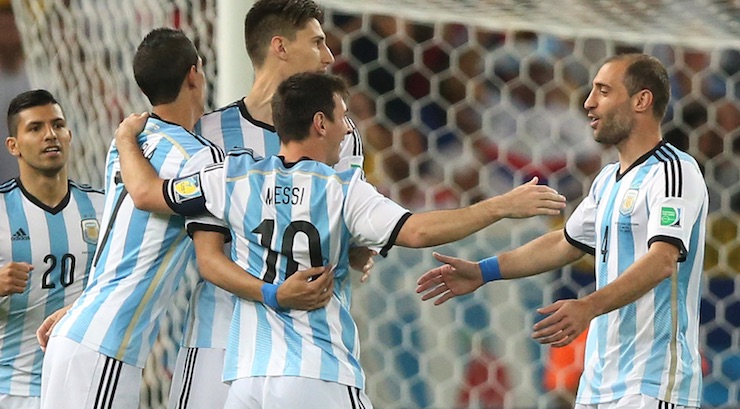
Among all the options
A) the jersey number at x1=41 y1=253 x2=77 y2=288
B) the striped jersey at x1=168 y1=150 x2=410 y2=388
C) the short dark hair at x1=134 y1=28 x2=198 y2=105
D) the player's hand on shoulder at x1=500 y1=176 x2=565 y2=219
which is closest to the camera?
the player's hand on shoulder at x1=500 y1=176 x2=565 y2=219

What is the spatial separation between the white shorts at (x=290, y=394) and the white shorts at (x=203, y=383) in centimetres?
32

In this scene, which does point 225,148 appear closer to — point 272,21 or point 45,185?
point 272,21

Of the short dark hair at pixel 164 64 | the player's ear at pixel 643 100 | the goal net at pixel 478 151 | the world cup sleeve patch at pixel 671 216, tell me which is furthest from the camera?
the goal net at pixel 478 151

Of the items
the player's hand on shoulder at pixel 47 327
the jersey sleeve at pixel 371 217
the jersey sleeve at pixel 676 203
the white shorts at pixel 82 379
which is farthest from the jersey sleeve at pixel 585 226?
the player's hand on shoulder at pixel 47 327

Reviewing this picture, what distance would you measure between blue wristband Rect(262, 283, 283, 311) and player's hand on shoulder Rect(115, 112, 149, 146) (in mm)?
514

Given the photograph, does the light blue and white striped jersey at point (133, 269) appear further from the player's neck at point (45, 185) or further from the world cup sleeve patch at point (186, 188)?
the player's neck at point (45, 185)

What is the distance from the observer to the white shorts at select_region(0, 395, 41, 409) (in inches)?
135

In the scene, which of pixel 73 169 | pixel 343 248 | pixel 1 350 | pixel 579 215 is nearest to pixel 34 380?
pixel 1 350

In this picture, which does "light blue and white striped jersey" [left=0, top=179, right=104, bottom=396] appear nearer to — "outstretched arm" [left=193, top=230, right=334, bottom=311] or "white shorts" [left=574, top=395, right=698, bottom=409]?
"outstretched arm" [left=193, top=230, right=334, bottom=311]

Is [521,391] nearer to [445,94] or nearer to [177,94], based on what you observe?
[445,94]

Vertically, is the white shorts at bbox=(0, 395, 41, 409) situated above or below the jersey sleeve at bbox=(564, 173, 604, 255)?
below

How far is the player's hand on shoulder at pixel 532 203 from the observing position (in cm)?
232

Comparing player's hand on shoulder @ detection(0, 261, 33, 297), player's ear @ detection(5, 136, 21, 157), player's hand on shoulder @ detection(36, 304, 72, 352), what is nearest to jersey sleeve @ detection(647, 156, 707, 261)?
A: player's hand on shoulder @ detection(36, 304, 72, 352)

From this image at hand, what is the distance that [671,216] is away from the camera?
2.64m
